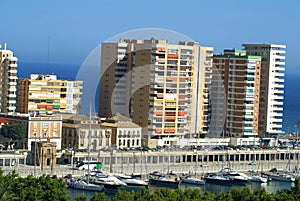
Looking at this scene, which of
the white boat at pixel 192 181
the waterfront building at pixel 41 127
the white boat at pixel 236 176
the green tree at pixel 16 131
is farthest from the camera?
the waterfront building at pixel 41 127

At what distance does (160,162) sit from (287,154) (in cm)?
654

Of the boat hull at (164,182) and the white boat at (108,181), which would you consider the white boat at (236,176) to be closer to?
Result: the boat hull at (164,182)

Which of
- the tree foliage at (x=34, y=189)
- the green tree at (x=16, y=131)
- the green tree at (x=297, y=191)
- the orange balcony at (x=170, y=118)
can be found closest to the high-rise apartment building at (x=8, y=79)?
the green tree at (x=16, y=131)

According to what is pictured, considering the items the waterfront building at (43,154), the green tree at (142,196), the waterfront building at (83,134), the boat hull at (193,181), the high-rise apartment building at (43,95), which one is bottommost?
the boat hull at (193,181)

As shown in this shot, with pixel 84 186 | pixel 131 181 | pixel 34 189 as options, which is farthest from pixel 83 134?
pixel 34 189

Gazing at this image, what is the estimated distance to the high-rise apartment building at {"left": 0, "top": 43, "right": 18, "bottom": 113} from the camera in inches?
1463

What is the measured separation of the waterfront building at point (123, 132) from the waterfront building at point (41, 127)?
1.62m

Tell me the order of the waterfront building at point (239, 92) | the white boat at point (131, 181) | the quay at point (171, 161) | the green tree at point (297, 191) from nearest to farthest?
the green tree at point (297, 191)
the white boat at point (131, 181)
the quay at point (171, 161)
the waterfront building at point (239, 92)

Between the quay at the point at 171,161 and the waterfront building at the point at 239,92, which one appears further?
the waterfront building at the point at 239,92

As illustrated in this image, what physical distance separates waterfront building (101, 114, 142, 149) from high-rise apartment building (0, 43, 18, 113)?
3.72 metres

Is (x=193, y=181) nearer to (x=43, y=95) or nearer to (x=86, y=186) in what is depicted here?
(x=86, y=186)

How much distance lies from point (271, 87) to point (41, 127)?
10890mm

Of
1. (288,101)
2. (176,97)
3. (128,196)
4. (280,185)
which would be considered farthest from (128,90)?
(288,101)

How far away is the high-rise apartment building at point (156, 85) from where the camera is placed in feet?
121
